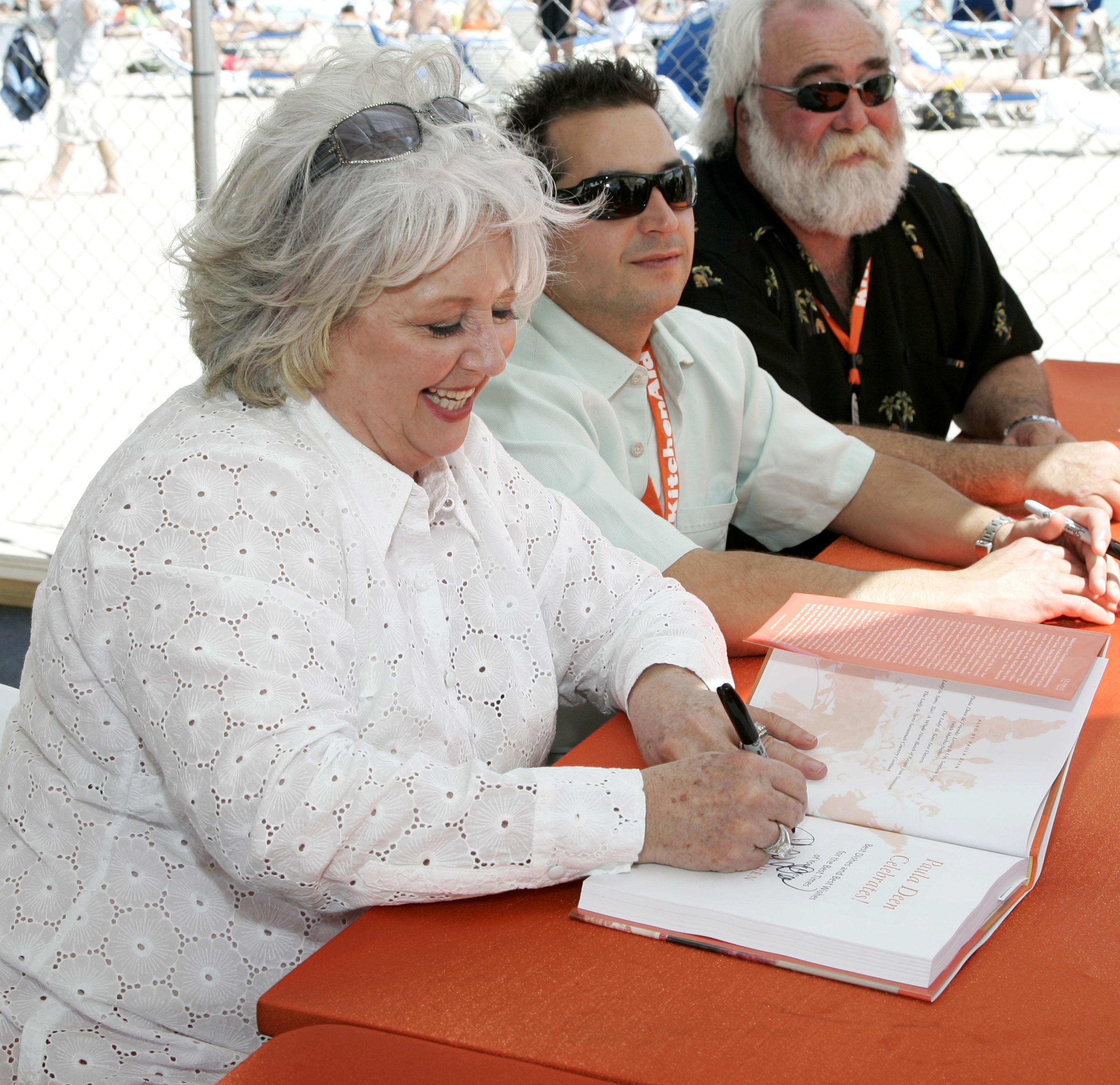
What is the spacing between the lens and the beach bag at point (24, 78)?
25.5ft

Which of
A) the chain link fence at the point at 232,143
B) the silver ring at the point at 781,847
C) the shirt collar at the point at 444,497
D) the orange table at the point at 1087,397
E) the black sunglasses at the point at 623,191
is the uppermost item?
the black sunglasses at the point at 623,191

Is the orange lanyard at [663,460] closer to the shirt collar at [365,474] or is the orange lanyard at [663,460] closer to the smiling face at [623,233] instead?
the smiling face at [623,233]

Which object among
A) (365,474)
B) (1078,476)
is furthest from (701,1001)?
(1078,476)

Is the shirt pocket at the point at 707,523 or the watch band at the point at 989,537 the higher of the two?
the watch band at the point at 989,537

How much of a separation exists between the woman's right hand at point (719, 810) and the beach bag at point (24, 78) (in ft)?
26.7

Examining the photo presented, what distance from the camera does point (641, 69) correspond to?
2129 mm

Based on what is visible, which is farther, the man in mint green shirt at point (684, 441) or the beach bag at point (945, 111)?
the beach bag at point (945, 111)

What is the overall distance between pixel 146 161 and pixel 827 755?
9881 mm

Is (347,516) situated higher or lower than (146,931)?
higher

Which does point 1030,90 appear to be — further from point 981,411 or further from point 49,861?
point 49,861

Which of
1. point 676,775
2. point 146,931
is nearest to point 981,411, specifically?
point 676,775

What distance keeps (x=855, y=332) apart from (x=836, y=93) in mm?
573

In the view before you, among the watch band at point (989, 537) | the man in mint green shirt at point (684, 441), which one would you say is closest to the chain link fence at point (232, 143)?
the man in mint green shirt at point (684, 441)

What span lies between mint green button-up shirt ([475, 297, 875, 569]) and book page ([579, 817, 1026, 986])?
776 millimetres
